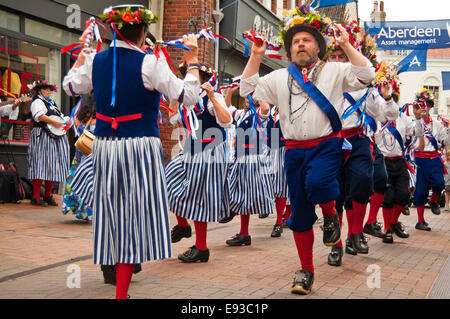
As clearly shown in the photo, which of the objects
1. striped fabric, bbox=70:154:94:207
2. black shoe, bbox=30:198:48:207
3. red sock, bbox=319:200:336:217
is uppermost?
striped fabric, bbox=70:154:94:207

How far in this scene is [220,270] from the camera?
538 centimetres

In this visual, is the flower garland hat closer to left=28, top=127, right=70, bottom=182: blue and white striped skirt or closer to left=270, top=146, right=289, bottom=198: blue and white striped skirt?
left=270, top=146, right=289, bottom=198: blue and white striped skirt

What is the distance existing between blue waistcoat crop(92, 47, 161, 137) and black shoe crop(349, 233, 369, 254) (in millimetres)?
3295

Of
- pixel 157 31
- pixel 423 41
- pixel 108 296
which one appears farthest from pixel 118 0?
pixel 108 296

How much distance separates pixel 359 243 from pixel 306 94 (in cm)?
240

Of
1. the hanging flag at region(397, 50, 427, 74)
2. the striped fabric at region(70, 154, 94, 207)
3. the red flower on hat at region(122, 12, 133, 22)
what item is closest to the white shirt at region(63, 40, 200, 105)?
the red flower on hat at region(122, 12, 133, 22)

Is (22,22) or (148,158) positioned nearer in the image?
(148,158)

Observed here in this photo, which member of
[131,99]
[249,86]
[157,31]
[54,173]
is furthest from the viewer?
[157,31]

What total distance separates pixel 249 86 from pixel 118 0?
9.16m

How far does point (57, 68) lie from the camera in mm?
11727

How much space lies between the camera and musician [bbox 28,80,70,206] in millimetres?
9883

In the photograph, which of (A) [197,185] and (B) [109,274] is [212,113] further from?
(B) [109,274]

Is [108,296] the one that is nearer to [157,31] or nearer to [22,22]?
[22,22]

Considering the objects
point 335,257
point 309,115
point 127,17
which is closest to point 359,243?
point 335,257
